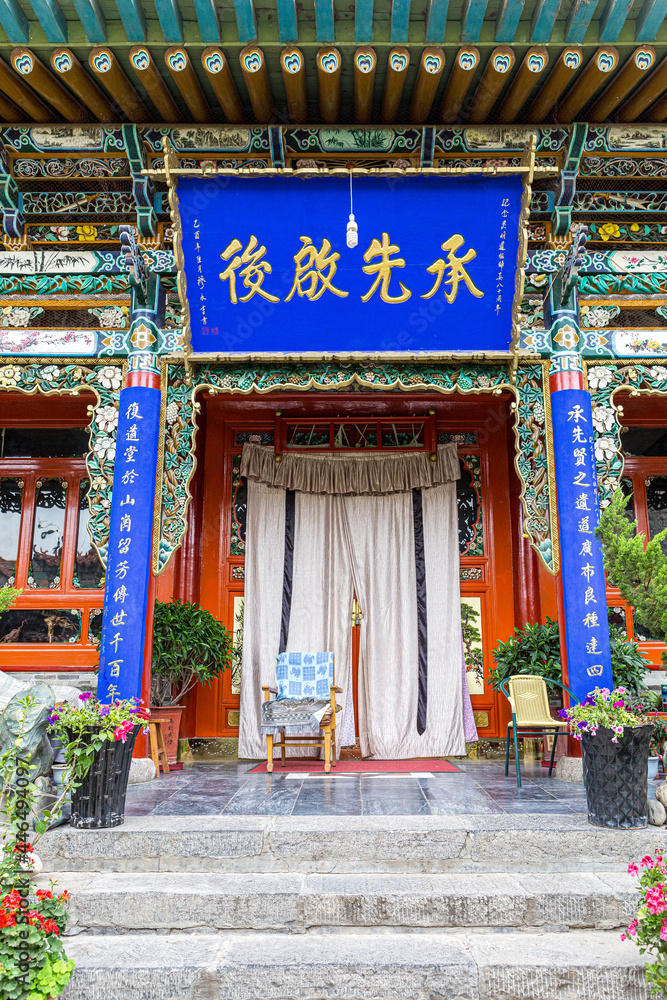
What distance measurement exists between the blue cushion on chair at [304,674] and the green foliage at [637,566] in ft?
9.12

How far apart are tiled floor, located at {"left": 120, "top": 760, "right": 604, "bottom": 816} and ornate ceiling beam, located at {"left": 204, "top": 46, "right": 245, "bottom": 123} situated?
4080 millimetres

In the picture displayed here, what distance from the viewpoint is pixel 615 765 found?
11.0 ft

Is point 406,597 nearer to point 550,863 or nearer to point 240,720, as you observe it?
point 240,720

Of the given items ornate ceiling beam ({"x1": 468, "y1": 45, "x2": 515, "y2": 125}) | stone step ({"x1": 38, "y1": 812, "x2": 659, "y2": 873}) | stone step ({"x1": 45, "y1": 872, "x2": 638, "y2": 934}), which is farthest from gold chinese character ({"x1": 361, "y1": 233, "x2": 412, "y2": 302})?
stone step ({"x1": 45, "y1": 872, "x2": 638, "y2": 934})

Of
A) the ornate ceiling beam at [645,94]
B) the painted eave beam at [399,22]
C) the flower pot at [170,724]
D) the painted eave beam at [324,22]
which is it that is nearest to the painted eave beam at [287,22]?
the painted eave beam at [324,22]

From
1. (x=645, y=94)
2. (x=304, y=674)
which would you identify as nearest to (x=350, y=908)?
(x=304, y=674)

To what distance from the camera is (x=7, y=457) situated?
6324mm

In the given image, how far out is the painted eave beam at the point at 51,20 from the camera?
13.0ft

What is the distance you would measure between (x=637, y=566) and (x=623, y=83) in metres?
3.13

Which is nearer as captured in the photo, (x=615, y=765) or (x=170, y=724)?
(x=615, y=765)

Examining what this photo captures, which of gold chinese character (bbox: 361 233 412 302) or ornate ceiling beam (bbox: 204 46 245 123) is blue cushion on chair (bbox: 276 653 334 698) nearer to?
gold chinese character (bbox: 361 233 412 302)

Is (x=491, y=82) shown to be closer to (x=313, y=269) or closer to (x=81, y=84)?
(x=313, y=269)

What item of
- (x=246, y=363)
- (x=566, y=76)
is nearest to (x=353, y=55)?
(x=566, y=76)

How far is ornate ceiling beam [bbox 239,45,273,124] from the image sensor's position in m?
4.21
